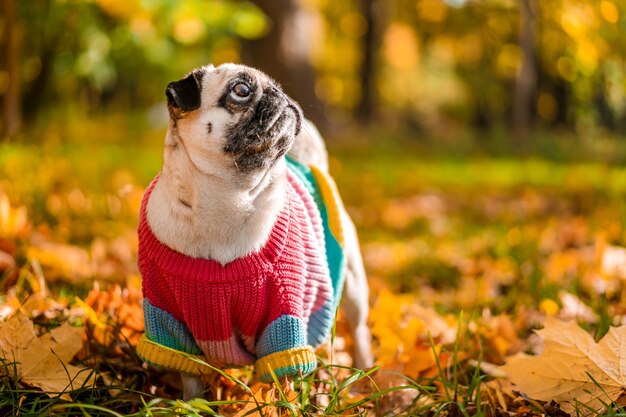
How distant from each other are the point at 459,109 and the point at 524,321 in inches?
859

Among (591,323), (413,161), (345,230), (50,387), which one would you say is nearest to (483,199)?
(413,161)

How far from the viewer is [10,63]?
5012mm

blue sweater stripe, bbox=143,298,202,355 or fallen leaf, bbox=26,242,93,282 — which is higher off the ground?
blue sweater stripe, bbox=143,298,202,355

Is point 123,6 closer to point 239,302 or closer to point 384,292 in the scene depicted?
point 384,292

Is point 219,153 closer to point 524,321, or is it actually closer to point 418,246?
point 524,321

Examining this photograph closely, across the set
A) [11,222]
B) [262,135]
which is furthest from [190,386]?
[11,222]

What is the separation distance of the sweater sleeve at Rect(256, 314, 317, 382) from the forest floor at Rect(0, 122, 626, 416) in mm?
52

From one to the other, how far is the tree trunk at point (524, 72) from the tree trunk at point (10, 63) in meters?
7.47

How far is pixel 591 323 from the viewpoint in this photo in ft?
8.96

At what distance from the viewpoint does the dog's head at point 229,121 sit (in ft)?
6.28

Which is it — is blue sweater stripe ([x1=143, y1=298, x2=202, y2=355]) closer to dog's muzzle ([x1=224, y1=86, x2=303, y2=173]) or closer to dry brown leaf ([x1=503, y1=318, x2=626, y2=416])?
dog's muzzle ([x1=224, y1=86, x2=303, y2=173])

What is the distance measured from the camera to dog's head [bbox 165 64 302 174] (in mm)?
1914

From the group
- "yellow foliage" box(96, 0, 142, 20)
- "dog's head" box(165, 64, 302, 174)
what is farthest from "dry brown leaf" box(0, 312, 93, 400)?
"yellow foliage" box(96, 0, 142, 20)

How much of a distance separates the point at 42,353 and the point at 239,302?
0.63m
